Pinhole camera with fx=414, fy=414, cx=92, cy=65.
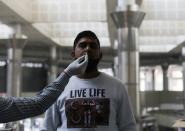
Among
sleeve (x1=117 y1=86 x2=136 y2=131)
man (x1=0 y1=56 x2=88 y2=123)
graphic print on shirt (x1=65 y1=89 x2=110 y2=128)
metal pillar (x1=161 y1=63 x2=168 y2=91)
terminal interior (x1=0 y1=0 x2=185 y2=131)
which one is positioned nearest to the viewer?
man (x1=0 y1=56 x2=88 y2=123)

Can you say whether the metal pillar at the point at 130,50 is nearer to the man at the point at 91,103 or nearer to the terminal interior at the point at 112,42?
the terminal interior at the point at 112,42

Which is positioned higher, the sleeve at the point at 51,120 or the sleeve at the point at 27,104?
the sleeve at the point at 27,104

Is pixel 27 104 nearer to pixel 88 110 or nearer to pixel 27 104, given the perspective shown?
pixel 27 104

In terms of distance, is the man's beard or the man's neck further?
the man's neck

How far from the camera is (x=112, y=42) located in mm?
30562

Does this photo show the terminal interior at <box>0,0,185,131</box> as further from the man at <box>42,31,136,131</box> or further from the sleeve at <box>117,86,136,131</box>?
the sleeve at <box>117,86,136,131</box>

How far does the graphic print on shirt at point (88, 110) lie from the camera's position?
3.20m

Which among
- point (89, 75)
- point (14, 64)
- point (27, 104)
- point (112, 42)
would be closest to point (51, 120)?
point (89, 75)

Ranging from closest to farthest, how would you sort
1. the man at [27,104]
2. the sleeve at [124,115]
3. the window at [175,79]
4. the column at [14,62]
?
the man at [27,104]
the sleeve at [124,115]
the column at [14,62]
the window at [175,79]

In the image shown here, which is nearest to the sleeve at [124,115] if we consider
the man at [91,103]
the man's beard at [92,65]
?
the man at [91,103]

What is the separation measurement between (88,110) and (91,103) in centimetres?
6

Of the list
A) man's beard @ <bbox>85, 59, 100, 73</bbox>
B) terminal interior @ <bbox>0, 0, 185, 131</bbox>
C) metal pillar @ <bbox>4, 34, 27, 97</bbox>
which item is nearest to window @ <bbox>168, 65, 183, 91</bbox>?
terminal interior @ <bbox>0, 0, 185, 131</bbox>

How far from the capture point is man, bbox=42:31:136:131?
320 cm

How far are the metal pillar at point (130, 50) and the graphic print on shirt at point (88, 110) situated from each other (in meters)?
10.5
